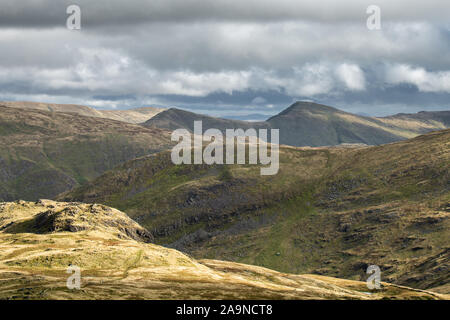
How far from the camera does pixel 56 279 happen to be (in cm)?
14925

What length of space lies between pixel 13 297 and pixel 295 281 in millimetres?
108899
